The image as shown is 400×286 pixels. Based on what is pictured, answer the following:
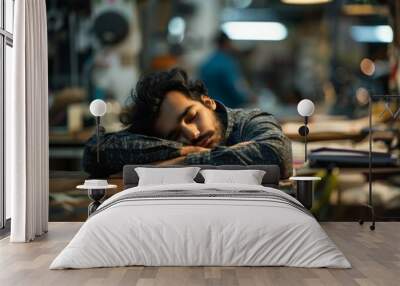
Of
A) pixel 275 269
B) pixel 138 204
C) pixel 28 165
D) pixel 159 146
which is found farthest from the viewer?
pixel 159 146

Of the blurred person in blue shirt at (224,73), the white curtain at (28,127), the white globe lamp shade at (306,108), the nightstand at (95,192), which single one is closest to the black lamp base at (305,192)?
the white globe lamp shade at (306,108)

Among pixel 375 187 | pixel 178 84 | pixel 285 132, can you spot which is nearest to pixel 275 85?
pixel 285 132

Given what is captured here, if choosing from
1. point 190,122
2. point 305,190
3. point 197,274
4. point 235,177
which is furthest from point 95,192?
point 197,274

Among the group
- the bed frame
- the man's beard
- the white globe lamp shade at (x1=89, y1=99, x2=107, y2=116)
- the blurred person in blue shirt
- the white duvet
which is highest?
the blurred person in blue shirt

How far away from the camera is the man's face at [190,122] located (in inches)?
320

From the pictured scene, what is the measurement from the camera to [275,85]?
8.25 meters

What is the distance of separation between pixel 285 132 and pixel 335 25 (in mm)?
1480

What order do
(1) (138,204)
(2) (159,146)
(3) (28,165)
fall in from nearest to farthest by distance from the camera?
(1) (138,204) < (3) (28,165) < (2) (159,146)

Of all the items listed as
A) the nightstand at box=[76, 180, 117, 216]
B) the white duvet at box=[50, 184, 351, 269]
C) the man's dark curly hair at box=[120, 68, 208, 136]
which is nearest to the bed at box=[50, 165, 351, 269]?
the white duvet at box=[50, 184, 351, 269]

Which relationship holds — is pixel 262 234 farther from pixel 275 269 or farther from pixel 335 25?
pixel 335 25

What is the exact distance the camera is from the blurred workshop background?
8.19 meters

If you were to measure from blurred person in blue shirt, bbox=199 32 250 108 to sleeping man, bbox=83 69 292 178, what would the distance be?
13 centimetres

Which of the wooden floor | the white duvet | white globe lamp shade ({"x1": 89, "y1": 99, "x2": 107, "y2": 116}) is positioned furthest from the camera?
white globe lamp shade ({"x1": 89, "y1": 99, "x2": 107, "y2": 116})

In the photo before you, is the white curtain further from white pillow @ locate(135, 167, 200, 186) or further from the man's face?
the man's face
